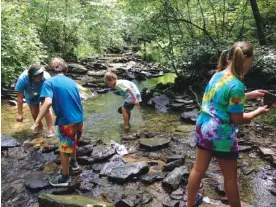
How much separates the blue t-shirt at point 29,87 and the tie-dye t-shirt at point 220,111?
167 inches

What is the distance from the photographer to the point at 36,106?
727cm

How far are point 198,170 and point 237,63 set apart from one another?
1.12 m

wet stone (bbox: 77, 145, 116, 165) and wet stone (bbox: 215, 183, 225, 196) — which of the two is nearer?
wet stone (bbox: 215, 183, 225, 196)

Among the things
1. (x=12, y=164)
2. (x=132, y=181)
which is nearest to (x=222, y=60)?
(x=132, y=181)

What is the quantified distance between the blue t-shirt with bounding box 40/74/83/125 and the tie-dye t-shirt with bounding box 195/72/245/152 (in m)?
2.09

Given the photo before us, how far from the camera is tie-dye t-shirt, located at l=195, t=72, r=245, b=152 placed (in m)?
2.85

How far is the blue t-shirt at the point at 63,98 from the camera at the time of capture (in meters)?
4.54

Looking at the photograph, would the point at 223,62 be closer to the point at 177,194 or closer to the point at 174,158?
the point at 177,194

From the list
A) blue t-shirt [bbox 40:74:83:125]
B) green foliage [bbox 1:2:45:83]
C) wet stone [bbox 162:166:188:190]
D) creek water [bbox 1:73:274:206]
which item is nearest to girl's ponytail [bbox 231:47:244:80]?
wet stone [bbox 162:166:188:190]

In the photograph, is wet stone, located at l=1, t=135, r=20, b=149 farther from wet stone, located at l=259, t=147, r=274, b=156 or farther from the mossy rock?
wet stone, located at l=259, t=147, r=274, b=156

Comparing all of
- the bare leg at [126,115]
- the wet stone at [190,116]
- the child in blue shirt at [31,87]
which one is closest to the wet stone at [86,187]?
the child in blue shirt at [31,87]

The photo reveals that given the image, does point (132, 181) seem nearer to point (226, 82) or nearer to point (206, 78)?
point (226, 82)

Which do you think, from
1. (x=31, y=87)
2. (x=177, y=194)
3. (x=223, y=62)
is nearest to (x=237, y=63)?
(x=223, y=62)

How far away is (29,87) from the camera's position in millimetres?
6758
